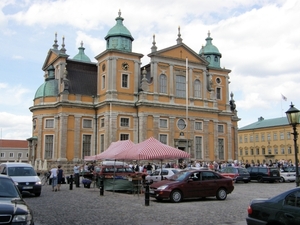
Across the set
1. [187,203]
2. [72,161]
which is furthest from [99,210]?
[72,161]

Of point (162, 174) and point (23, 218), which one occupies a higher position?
point (162, 174)

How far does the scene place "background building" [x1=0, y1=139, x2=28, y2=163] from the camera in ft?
326

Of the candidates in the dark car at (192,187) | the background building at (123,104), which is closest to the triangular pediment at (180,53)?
the background building at (123,104)

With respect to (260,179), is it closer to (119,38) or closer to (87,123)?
(87,123)

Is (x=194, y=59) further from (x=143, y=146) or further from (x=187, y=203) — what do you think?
(x=187, y=203)

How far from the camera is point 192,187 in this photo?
1762cm

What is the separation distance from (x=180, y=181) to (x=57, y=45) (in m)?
39.8

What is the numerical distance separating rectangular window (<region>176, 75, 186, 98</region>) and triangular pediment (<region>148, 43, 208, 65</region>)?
2440 mm

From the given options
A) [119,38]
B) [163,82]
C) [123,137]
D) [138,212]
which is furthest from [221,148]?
[138,212]

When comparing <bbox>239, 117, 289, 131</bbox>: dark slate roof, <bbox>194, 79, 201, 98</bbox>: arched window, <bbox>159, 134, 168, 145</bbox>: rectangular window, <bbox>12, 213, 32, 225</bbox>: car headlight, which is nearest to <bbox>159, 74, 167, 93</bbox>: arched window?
<bbox>194, 79, 201, 98</bbox>: arched window

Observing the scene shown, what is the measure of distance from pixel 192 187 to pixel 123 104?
83.0 feet

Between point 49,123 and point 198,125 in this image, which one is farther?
point 198,125

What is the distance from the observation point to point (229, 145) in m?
49.0

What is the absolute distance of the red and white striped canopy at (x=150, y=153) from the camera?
21.2 m
